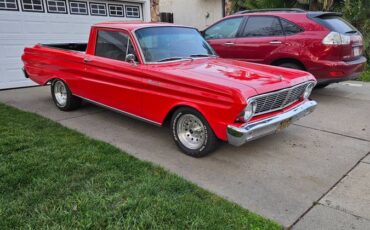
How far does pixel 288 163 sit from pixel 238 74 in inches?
50.7

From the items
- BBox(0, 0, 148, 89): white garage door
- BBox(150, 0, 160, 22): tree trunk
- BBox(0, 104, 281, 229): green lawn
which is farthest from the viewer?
BBox(150, 0, 160, 22): tree trunk

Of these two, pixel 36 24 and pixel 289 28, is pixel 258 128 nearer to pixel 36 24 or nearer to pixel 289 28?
pixel 289 28

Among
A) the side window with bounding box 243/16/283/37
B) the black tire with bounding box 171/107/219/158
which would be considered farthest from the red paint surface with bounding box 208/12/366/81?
the black tire with bounding box 171/107/219/158

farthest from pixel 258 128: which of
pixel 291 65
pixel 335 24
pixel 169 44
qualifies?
pixel 335 24

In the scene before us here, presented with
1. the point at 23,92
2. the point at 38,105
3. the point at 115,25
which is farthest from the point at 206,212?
the point at 23,92

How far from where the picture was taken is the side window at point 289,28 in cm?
679

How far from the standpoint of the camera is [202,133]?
4211 millimetres

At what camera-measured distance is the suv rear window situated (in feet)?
21.4

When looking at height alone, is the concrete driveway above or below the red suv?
below

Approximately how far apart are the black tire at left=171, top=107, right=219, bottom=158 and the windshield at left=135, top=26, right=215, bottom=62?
0.92 metres

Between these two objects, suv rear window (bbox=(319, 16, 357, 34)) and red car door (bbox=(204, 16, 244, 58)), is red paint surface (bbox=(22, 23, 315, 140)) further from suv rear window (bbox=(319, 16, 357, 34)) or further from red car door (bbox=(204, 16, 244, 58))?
red car door (bbox=(204, 16, 244, 58))

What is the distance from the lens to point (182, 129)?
A: 4.41m

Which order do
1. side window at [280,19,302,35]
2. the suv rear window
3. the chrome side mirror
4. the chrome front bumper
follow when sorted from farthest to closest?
1. side window at [280,19,302,35]
2. the suv rear window
3. the chrome side mirror
4. the chrome front bumper

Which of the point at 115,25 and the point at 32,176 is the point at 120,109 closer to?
the point at 115,25
